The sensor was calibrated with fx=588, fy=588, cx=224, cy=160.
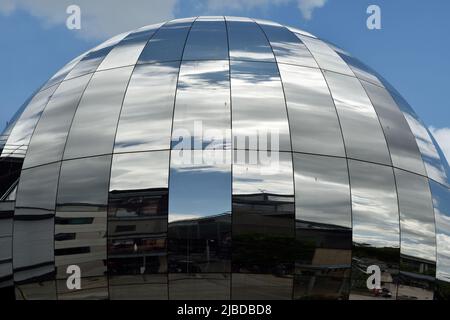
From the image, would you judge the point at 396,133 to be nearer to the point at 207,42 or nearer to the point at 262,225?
the point at 262,225

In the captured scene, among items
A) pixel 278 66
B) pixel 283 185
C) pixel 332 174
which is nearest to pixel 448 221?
pixel 332 174

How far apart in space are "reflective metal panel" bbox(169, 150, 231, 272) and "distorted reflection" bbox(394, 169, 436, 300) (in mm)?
3976

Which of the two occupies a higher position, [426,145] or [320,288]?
[426,145]

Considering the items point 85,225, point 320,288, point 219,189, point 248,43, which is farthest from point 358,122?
point 85,225

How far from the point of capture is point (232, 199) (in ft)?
39.5

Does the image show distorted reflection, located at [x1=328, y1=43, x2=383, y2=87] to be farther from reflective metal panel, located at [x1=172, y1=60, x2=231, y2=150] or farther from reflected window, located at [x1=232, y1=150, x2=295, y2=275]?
reflected window, located at [x1=232, y1=150, x2=295, y2=275]

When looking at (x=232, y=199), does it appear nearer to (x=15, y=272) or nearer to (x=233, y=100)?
(x=233, y=100)

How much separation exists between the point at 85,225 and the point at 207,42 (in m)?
5.68

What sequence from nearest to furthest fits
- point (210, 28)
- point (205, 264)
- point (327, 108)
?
point (205, 264) → point (327, 108) → point (210, 28)

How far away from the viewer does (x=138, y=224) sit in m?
12.0

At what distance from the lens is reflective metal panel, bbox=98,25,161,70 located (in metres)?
14.9

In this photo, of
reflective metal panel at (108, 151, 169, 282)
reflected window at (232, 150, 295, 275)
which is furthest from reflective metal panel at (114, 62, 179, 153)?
reflected window at (232, 150, 295, 275)

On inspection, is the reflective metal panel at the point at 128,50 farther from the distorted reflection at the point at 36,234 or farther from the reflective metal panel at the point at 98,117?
the distorted reflection at the point at 36,234

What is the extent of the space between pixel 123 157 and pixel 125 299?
2972mm
